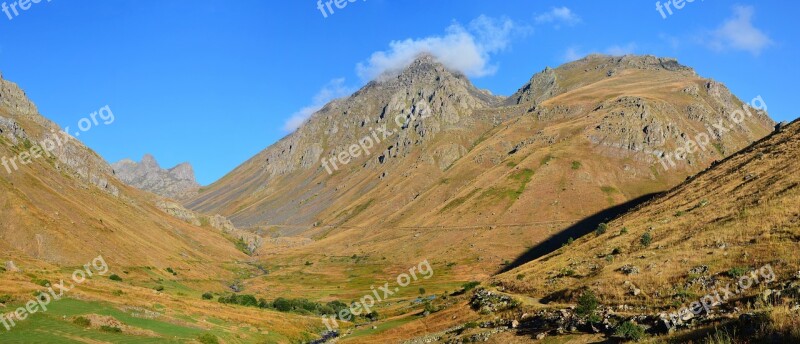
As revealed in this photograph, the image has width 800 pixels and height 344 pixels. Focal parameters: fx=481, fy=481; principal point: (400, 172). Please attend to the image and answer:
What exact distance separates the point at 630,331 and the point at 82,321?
141 feet

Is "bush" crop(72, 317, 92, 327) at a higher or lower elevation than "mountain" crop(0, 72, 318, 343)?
lower

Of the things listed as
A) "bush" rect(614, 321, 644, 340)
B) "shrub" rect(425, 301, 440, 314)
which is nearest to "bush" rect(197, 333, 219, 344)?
"shrub" rect(425, 301, 440, 314)

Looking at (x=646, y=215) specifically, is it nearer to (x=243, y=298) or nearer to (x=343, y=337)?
(x=343, y=337)

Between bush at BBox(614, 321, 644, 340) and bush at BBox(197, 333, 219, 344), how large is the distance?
1442 inches

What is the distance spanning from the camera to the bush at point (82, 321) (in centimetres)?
4119

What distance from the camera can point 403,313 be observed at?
7562 centimetres

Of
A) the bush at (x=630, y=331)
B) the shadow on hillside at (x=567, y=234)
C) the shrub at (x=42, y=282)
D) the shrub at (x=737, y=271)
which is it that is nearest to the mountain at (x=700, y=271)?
the shrub at (x=737, y=271)

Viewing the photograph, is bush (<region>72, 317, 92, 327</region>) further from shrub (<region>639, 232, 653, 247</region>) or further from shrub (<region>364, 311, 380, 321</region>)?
shrub (<region>639, 232, 653, 247</region>)

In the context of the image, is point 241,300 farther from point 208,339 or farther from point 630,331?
point 630,331

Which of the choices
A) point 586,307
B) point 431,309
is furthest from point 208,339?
point 586,307

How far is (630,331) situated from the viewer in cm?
2334

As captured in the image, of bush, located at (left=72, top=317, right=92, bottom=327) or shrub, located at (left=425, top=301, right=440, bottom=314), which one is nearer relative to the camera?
bush, located at (left=72, top=317, right=92, bottom=327)

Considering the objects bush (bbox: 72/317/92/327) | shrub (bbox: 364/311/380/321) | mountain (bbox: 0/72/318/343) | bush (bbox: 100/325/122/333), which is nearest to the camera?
bush (bbox: 72/317/92/327)

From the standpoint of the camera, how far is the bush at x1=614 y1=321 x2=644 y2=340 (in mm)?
22761
